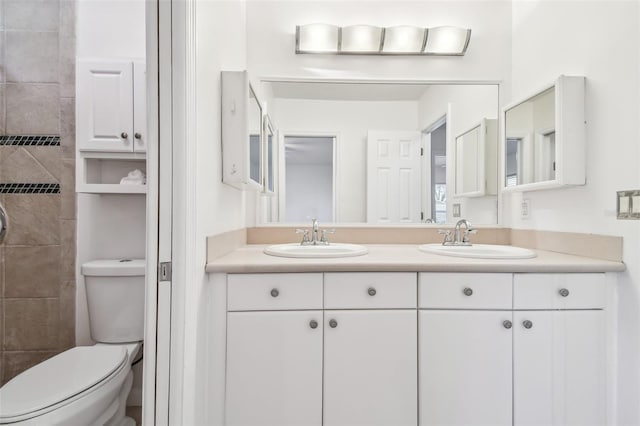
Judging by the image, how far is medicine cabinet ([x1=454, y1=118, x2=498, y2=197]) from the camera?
6.25 ft

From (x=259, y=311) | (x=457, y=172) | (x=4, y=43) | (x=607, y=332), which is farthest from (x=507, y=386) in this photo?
(x=4, y=43)

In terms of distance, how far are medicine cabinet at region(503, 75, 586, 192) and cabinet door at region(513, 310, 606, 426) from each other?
0.59m

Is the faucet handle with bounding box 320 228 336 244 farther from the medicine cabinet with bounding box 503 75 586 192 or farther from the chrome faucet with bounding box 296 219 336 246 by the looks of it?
the medicine cabinet with bounding box 503 75 586 192

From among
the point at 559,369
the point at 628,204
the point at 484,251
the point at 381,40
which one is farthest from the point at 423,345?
the point at 381,40

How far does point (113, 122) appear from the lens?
5.25 ft

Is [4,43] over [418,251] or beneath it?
over

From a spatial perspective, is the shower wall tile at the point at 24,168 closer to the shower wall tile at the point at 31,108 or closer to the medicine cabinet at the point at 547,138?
the shower wall tile at the point at 31,108

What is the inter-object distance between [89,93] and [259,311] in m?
1.36

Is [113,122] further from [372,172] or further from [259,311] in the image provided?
[372,172]

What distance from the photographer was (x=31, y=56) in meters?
1.68

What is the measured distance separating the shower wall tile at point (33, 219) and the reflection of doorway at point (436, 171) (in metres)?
2.01

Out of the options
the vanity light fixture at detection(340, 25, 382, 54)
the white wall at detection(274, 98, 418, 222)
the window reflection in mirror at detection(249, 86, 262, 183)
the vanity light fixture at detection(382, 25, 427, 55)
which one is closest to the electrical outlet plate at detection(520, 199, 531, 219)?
the white wall at detection(274, 98, 418, 222)

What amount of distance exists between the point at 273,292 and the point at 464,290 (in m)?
0.74

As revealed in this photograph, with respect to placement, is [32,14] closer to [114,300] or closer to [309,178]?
[114,300]
